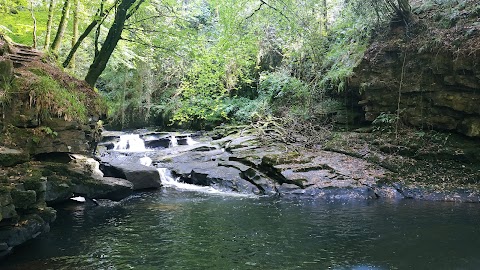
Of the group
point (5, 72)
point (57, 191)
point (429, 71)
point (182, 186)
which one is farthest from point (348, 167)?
point (5, 72)

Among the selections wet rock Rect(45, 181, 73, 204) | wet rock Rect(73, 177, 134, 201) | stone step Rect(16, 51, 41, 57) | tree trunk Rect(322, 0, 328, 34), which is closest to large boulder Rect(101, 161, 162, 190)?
wet rock Rect(73, 177, 134, 201)

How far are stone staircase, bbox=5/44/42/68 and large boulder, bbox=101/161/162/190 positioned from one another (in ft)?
12.9

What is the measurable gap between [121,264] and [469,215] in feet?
26.0

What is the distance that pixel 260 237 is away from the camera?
7.22 m

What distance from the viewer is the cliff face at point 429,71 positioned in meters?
11.8

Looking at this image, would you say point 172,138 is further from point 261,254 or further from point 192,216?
point 261,254

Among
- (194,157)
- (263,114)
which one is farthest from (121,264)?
(263,114)

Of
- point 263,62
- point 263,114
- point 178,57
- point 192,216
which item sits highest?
point 263,62

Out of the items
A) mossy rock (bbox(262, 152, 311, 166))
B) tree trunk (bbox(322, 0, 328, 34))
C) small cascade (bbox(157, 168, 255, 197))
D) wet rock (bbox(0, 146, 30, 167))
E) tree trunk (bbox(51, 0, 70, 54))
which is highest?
tree trunk (bbox(322, 0, 328, 34))

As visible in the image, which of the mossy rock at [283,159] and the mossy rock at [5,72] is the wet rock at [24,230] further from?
the mossy rock at [283,159]

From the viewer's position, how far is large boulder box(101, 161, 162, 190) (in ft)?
39.0

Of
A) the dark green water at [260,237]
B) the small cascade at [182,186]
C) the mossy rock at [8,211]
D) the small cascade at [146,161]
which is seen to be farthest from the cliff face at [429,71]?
the mossy rock at [8,211]

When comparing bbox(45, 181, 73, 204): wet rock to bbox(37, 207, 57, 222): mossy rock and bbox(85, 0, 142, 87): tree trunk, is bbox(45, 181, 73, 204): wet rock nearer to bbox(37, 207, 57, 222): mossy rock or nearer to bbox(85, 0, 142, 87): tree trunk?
bbox(37, 207, 57, 222): mossy rock

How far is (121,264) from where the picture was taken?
18.9ft
